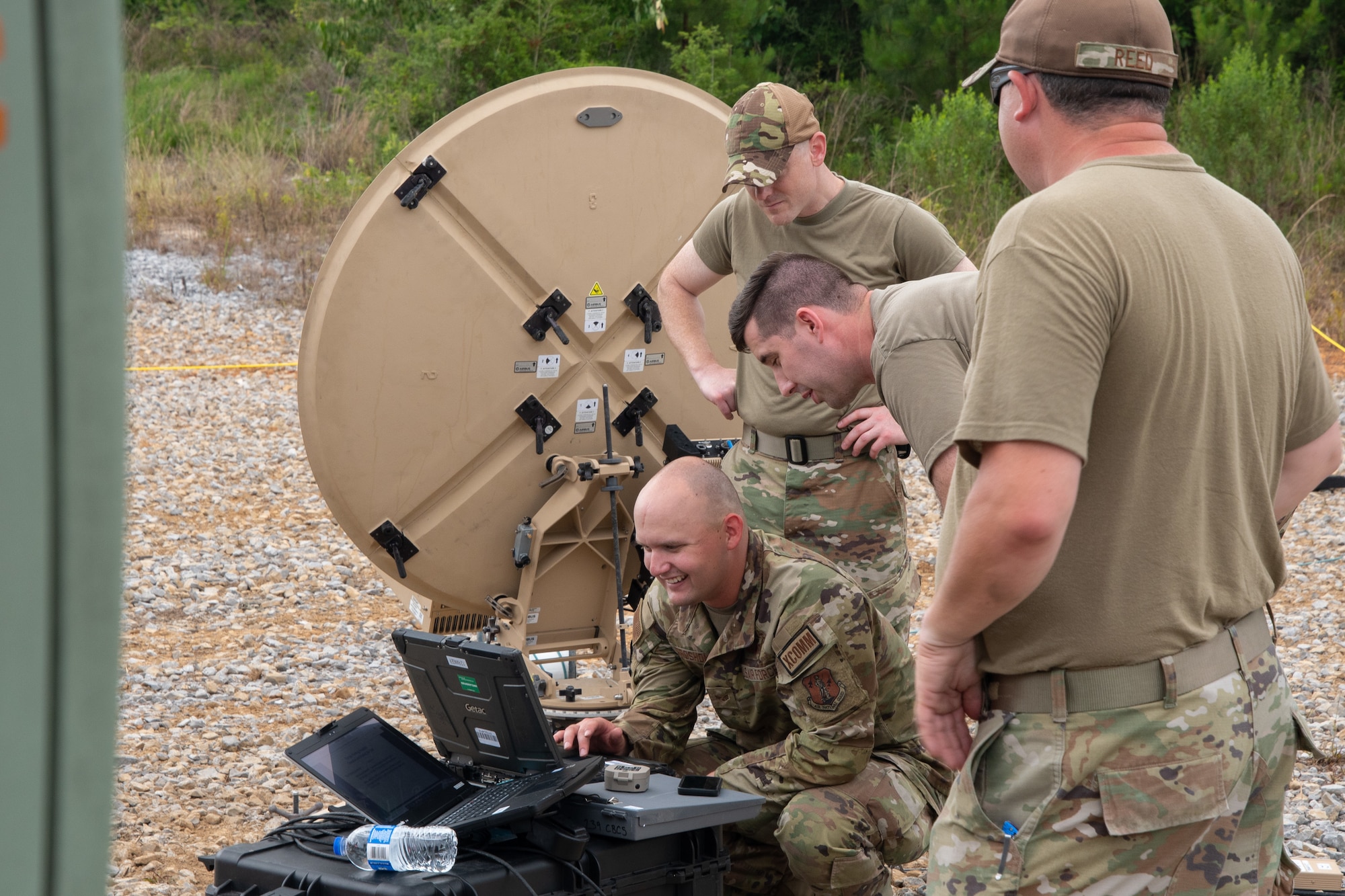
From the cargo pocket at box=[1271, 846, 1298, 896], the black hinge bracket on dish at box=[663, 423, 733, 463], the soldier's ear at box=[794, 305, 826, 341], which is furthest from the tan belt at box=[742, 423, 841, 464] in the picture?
the cargo pocket at box=[1271, 846, 1298, 896]

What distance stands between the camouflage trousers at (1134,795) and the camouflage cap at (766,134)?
2173mm

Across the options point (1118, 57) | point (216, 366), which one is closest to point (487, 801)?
point (1118, 57)

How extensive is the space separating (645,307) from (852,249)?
1.00m

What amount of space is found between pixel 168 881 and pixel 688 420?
2265 millimetres

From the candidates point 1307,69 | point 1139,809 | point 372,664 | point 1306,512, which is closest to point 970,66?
point 1307,69

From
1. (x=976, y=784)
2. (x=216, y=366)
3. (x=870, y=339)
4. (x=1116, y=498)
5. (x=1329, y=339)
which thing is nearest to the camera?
(x=1116, y=498)

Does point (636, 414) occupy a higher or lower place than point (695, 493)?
lower

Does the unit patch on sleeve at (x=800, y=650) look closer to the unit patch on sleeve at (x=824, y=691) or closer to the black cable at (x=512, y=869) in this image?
the unit patch on sleeve at (x=824, y=691)

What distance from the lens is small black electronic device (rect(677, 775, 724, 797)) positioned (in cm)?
305

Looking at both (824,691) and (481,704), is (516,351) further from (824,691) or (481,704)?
(824,691)

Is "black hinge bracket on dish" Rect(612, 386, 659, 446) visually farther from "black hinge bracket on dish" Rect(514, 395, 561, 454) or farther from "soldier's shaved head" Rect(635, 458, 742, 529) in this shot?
"soldier's shaved head" Rect(635, 458, 742, 529)

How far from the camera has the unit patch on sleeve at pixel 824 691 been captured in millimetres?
3264

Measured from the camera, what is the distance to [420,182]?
431 centimetres

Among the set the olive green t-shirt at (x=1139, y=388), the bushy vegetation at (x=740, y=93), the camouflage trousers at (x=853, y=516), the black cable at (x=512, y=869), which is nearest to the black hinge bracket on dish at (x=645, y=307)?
the camouflage trousers at (x=853, y=516)
